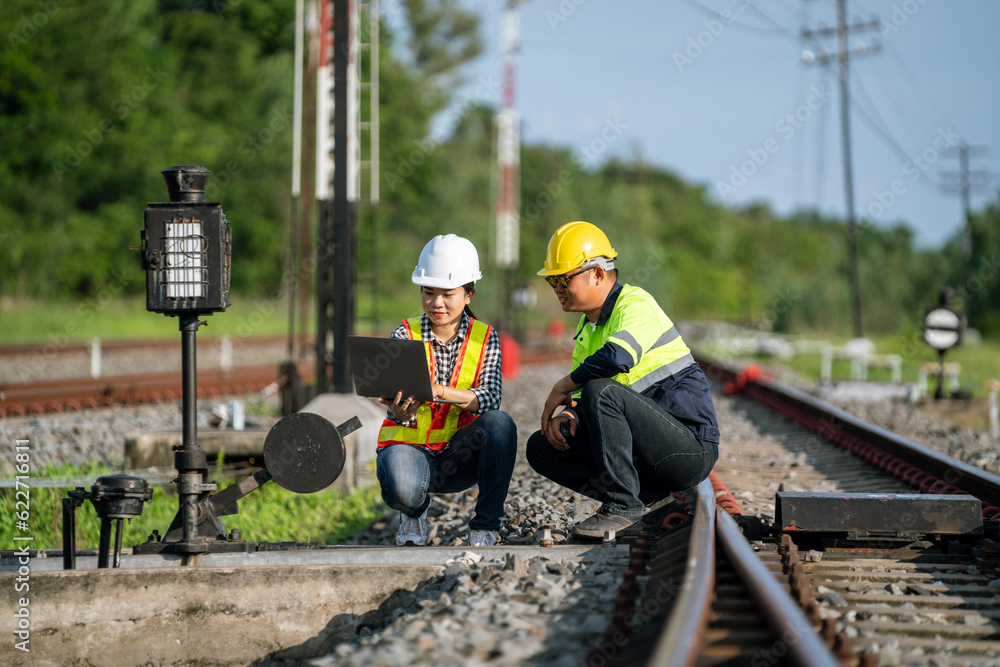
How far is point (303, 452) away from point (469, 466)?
816mm

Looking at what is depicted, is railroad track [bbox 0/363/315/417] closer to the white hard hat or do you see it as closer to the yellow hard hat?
the white hard hat

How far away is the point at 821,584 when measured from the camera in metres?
3.73

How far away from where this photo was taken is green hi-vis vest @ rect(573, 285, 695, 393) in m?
4.29

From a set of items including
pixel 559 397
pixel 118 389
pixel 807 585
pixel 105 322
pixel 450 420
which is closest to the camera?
pixel 807 585

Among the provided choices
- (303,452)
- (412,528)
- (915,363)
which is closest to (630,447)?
(412,528)

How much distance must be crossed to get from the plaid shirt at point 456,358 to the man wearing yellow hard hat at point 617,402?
278 millimetres

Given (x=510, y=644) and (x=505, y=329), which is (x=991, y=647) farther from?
(x=505, y=329)

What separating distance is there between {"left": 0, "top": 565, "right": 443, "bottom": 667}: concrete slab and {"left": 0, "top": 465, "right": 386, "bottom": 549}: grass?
2.08m

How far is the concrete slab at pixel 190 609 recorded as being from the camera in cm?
377

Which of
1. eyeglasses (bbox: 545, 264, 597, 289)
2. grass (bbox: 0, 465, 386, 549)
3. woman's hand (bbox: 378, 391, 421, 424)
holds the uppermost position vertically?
eyeglasses (bbox: 545, 264, 597, 289)

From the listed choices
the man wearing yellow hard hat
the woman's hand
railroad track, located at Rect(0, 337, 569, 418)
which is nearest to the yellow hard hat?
the man wearing yellow hard hat

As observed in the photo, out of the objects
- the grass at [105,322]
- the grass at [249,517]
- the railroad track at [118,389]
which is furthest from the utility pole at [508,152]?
the grass at [249,517]

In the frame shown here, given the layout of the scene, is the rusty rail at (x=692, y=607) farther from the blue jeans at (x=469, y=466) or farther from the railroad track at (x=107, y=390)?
the railroad track at (x=107, y=390)

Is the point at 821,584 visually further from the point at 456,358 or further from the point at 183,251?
the point at 183,251
